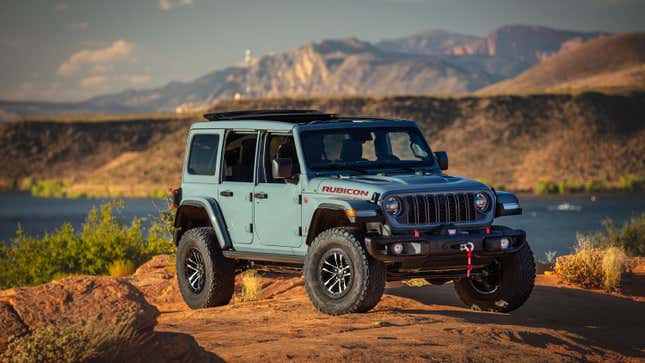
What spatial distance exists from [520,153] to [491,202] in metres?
83.0

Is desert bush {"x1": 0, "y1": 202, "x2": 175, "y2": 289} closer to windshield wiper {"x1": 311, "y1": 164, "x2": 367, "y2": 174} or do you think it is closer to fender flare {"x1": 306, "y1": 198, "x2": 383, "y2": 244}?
windshield wiper {"x1": 311, "y1": 164, "x2": 367, "y2": 174}

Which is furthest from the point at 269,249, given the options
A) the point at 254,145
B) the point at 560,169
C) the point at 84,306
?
the point at 560,169

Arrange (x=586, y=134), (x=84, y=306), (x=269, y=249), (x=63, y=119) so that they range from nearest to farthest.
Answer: (x=84, y=306), (x=269, y=249), (x=586, y=134), (x=63, y=119)

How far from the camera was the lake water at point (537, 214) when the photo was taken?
53547mm

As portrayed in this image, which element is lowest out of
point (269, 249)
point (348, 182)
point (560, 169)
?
point (560, 169)

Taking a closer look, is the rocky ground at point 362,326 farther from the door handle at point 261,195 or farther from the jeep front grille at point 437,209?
the door handle at point 261,195

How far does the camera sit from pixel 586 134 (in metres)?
95.5

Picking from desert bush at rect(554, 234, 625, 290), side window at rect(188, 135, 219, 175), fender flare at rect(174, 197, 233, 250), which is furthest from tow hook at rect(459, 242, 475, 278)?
desert bush at rect(554, 234, 625, 290)

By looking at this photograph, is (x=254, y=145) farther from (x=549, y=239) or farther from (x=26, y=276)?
(x=549, y=239)

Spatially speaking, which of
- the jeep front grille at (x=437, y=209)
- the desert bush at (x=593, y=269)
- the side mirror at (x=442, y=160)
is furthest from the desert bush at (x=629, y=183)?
the jeep front grille at (x=437, y=209)

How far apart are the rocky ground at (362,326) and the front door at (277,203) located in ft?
2.76

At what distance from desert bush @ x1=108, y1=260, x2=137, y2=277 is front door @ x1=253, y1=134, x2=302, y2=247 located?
9530 millimetres

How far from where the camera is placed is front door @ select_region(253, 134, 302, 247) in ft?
38.4

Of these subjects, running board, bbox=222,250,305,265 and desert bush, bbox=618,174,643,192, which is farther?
desert bush, bbox=618,174,643,192
